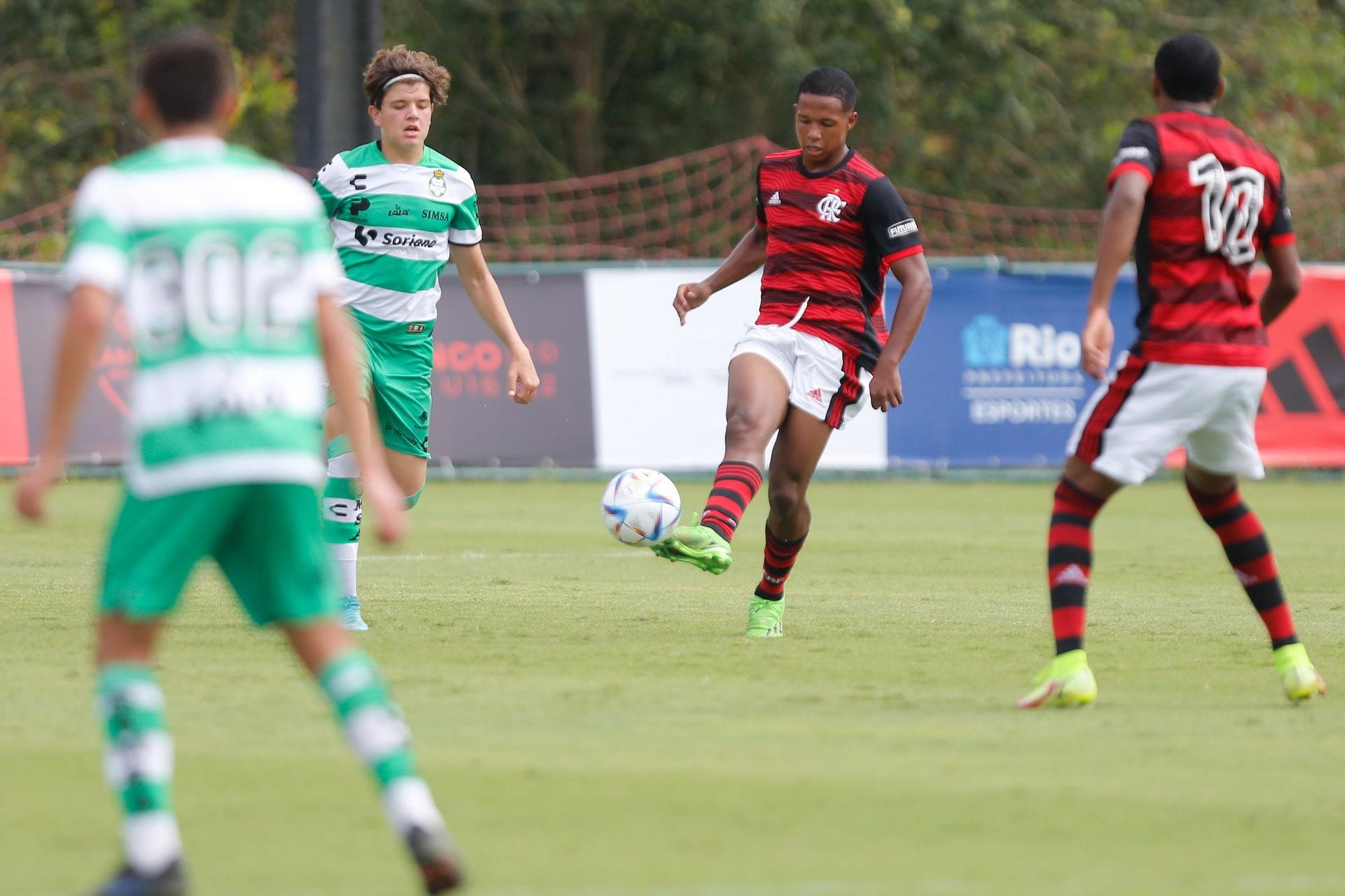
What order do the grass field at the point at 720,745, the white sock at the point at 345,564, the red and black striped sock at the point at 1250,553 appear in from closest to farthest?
1. the grass field at the point at 720,745
2. the red and black striped sock at the point at 1250,553
3. the white sock at the point at 345,564

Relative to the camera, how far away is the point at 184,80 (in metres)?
4.26

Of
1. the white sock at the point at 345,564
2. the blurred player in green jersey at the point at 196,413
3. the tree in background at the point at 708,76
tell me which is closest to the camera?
the blurred player in green jersey at the point at 196,413

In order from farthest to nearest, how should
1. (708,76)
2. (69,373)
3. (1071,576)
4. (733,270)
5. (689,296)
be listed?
1. (708,76)
2. (733,270)
3. (689,296)
4. (1071,576)
5. (69,373)

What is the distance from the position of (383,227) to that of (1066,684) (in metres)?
3.51

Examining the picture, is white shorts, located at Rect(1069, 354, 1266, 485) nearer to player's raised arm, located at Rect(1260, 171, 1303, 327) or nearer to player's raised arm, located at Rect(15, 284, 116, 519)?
player's raised arm, located at Rect(1260, 171, 1303, 327)

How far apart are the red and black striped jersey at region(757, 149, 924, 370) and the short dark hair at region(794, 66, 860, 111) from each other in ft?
0.82

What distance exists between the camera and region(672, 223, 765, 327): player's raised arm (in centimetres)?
880

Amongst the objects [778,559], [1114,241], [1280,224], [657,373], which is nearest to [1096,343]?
[1114,241]

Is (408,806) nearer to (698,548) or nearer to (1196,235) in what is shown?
(1196,235)

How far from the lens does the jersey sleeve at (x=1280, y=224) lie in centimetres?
661

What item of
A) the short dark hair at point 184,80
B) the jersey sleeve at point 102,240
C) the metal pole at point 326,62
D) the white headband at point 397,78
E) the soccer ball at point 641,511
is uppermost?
the metal pole at point 326,62

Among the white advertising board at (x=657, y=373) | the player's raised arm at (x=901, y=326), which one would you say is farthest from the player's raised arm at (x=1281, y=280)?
the white advertising board at (x=657, y=373)

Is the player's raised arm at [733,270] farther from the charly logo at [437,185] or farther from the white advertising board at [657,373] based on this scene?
the white advertising board at [657,373]

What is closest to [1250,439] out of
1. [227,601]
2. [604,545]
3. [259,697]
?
[259,697]
